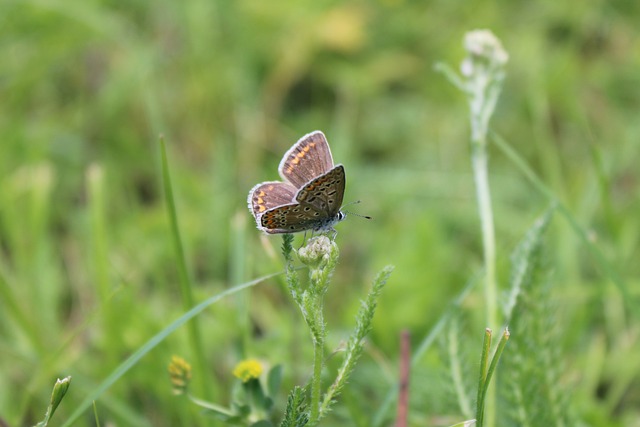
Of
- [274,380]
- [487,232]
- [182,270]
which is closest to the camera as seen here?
[274,380]

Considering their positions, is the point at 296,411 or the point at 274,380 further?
the point at 274,380

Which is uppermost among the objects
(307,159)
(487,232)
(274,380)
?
(307,159)

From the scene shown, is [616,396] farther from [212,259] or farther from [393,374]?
[212,259]

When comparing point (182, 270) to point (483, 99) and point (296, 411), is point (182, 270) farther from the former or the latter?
point (483, 99)

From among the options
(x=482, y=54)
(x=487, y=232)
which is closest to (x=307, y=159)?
(x=487, y=232)

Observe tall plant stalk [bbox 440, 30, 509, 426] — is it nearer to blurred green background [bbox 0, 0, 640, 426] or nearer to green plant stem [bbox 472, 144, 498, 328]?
green plant stem [bbox 472, 144, 498, 328]

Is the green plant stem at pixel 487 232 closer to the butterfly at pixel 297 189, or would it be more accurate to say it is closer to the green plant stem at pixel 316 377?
the butterfly at pixel 297 189

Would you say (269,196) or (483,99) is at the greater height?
(483,99)
